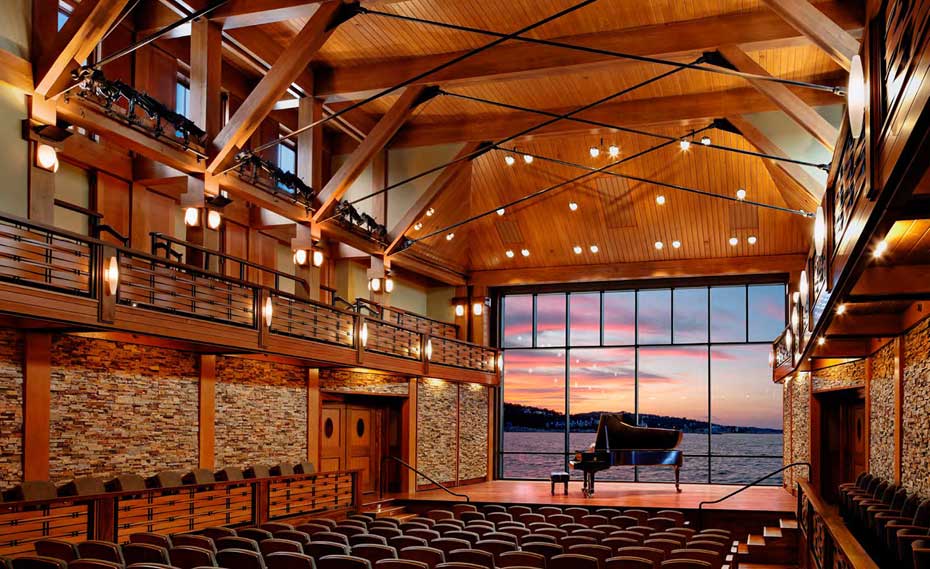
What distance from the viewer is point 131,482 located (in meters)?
10.5

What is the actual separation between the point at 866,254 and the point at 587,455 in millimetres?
11979

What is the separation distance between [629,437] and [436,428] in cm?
436

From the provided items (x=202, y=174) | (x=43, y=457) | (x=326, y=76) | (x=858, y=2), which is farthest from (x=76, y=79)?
(x=858, y=2)

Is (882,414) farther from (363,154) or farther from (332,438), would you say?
(332,438)

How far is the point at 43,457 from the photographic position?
9609 mm

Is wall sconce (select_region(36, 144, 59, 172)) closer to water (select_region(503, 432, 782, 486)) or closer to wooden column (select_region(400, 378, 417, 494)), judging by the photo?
wooden column (select_region(400, 378, 417, 494))

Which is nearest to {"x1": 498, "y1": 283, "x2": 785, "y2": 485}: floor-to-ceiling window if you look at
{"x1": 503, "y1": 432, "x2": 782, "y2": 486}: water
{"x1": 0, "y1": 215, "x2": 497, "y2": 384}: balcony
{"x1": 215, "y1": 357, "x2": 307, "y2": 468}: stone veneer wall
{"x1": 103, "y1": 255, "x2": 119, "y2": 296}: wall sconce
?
{"x1": 503, "y1": 432, "x2": 782, "y2": 486}: water

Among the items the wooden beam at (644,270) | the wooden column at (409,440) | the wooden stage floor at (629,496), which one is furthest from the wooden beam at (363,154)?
the wooden beam at (644,270)

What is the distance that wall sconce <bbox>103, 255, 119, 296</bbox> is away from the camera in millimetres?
9087

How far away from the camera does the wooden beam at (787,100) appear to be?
40.9 ft

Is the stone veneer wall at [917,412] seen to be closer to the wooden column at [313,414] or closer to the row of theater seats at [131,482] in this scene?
the row of theater seats at [131,482]

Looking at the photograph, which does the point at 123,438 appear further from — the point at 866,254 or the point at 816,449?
the point at 816,449

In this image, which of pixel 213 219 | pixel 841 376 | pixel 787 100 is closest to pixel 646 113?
pixel 787 100

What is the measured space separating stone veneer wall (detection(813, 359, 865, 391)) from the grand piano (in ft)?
10.3
